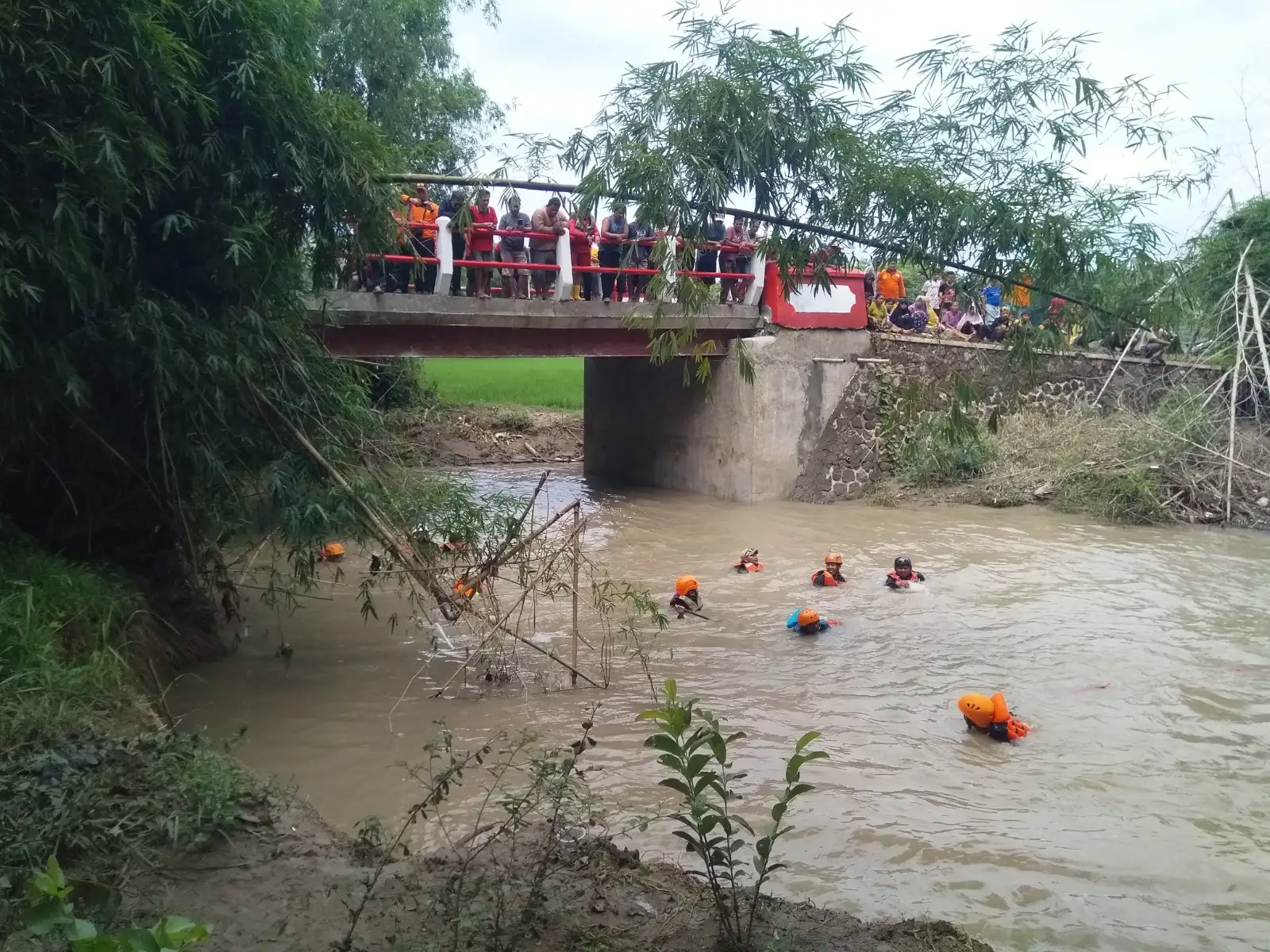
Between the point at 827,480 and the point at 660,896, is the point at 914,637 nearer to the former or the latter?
the point at 660,896

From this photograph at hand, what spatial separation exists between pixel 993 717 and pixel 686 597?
11.4ft

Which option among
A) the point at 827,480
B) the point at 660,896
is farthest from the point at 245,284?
the point at 827,480

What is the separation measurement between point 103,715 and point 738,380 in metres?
11.9

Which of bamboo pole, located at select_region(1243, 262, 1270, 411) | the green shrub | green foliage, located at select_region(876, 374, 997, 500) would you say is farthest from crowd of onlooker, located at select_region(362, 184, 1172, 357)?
the green shrub

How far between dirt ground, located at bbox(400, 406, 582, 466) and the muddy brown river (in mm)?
8483

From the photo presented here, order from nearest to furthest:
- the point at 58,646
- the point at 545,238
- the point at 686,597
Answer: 1. the point at 58,646
2. the point at 686,597
3. the point at 545,238

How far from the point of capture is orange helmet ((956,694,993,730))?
21.6ft

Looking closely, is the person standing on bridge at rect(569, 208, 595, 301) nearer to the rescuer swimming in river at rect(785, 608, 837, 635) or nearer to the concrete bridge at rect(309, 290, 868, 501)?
the concrete bridge at rect(309, 290, 868, 501)

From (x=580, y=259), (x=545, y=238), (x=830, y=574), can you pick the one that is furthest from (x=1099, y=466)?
(x=545, y=238)

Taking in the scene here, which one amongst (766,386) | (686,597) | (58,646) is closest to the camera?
(58,646)

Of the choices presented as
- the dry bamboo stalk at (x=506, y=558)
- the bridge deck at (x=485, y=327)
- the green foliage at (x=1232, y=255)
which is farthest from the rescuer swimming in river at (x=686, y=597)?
the green foliage at (x=1232, y=255)

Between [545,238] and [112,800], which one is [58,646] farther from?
[545,238]

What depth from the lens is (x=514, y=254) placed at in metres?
13.2

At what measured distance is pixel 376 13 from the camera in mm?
17594
